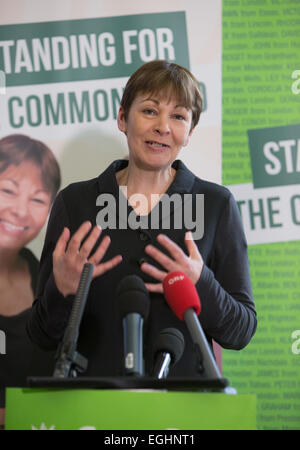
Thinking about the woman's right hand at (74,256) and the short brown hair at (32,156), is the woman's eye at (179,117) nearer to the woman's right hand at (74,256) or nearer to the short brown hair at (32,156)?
the woman's right hand at (74,256)

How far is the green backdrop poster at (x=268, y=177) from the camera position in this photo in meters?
3.07

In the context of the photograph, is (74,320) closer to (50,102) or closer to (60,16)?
(50,102)

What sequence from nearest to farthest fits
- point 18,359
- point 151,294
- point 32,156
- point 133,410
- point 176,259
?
point 133,410
point 176,259
point 151,294
point 18,359
point 32,156

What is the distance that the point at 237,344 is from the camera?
2.10 metres

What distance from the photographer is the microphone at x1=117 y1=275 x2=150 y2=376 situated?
1.36m

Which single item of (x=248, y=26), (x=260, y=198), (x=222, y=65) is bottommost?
(x=260, y=198)

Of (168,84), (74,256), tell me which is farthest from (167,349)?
(168,84)

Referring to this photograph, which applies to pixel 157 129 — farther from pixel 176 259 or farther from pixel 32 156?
pixel 32 156

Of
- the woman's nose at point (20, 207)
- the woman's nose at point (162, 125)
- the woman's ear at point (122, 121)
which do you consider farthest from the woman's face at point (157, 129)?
the woman's nose at point (20, 207)

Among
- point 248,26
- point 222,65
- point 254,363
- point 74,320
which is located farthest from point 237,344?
point 248,26

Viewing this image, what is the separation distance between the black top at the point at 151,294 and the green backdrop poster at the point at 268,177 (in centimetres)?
84

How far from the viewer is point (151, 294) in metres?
2.13

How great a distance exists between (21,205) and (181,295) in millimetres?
1770

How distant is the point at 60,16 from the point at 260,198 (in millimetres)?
1322
